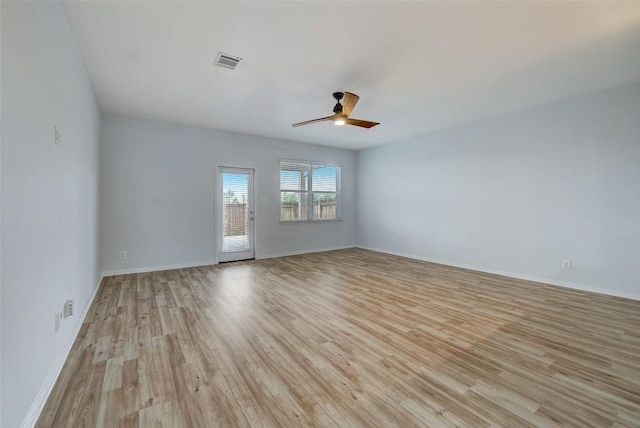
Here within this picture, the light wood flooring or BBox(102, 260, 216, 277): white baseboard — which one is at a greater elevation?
BBox(102, 260, 216, 277): white baseboard

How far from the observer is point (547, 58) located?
9.30ft

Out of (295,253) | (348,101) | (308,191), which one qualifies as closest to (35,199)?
(348,101)

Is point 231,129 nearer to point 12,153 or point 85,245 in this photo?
point 85,245

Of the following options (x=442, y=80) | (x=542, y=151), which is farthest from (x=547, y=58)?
(x=542, y=151)

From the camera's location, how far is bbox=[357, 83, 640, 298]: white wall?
11.7 feet

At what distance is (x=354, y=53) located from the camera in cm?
269

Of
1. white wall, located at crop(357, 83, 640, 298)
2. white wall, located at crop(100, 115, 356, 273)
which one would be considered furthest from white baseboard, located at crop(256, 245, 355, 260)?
white wall, located at crop(357, 83, 640, 298)

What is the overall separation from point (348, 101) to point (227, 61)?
4.70 ft

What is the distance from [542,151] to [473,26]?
2.98m

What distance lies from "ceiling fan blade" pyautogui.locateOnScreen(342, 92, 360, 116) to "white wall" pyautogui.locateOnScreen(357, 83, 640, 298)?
3.02 m

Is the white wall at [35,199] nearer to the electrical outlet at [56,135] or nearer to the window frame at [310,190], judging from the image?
the electrical outlet at [56,135]

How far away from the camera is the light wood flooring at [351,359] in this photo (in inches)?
61.9

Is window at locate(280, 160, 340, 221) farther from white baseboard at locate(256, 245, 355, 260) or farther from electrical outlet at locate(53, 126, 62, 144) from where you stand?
electrical outlet at locate(53, 126, 62, 144)

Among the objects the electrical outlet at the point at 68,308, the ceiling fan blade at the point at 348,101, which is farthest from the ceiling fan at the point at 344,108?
the electrical outlet at the point at 68,308
